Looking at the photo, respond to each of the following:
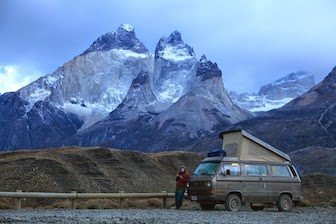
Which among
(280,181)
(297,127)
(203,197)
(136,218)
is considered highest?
(297,127)

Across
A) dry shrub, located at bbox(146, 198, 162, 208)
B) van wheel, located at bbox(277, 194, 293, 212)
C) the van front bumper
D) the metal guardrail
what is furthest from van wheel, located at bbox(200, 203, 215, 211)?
dry shrub, located at bbox(146, 198, 162, 208)

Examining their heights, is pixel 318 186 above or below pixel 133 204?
above

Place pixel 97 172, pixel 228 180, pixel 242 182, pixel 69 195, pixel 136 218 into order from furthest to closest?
pixel 97 172 → pixel 69 195 → pixel 242 182 → pixel 228 180 → pixel 136 218

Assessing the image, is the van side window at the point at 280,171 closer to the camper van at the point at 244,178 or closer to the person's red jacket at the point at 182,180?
the camper van at the point at 244,178

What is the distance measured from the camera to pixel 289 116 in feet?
597

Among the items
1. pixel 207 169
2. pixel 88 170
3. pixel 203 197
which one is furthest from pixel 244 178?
pixel 88 170

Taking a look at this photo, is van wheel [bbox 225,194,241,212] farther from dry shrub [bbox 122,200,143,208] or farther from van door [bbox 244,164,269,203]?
dry shrub [bbox 122,200,143,208]

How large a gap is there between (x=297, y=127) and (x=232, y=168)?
487ft

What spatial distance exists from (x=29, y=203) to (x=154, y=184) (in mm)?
17152

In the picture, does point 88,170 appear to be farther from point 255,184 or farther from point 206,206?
point 255,184

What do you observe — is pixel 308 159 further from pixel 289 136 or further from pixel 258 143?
pixel 258 143

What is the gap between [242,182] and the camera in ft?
70.7

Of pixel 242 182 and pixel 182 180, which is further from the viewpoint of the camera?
pixel 182 180

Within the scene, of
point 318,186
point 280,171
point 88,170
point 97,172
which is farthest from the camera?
point 318,186
